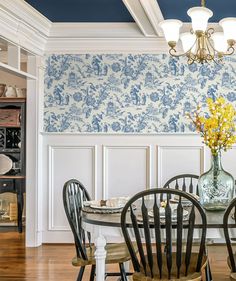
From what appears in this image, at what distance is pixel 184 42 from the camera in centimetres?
342

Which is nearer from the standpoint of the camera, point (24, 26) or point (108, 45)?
point (24, 26)

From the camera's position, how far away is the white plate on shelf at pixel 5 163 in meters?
5.88

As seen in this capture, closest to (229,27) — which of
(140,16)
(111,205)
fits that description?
(140,16)

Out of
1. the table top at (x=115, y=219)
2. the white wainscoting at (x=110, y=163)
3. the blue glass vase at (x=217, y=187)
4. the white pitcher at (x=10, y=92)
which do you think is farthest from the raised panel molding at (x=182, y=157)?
the white pitcher at (x=10, y=92)

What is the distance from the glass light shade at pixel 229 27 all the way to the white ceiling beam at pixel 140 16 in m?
0.92

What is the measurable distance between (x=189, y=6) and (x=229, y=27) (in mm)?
1153

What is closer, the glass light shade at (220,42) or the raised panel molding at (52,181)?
the glass light shade at (220,42)

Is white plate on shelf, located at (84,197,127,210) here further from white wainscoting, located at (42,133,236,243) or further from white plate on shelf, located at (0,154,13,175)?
white plate on shelf, located at (0,154,13,175)

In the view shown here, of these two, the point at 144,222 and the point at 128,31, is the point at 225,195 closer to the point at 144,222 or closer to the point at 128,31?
the point at 144,222

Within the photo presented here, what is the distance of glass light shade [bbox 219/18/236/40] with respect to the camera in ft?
9.91

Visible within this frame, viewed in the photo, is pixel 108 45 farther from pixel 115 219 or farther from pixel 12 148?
pixel 115 219

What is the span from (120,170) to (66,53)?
61.5 inches

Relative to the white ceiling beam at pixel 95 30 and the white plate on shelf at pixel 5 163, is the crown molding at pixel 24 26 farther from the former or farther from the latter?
the white plate on shelf at pixel 5 163

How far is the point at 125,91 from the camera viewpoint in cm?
504
